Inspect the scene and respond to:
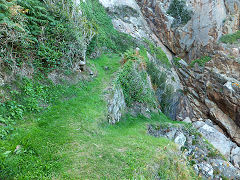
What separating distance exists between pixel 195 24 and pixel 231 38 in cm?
618

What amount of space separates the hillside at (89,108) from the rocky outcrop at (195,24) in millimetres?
5078

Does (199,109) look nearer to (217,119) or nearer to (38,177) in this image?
(217,119)

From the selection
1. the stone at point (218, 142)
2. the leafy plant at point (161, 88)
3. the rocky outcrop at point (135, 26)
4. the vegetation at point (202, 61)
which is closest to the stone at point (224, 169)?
the stone at point (218, 142)

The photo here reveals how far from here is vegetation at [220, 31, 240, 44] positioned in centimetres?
2188

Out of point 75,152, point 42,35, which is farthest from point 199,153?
point 42,35

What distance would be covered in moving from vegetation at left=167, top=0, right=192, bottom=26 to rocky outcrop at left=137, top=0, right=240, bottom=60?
43 cm

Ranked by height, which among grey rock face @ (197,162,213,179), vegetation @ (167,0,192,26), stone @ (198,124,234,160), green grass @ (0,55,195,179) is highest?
vegetation @ (167,0,192,26)

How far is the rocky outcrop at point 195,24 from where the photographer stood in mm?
23609

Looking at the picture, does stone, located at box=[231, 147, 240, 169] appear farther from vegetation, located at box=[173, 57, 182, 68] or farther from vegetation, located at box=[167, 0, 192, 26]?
vegetation, located at box=[167, 0, 192, 26]

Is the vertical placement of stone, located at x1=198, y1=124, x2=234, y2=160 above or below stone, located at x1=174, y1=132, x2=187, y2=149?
below

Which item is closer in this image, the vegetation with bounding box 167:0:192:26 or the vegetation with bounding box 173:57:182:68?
the vegetation with bounding box 173:57:182:68

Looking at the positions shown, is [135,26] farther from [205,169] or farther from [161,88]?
[205,169]

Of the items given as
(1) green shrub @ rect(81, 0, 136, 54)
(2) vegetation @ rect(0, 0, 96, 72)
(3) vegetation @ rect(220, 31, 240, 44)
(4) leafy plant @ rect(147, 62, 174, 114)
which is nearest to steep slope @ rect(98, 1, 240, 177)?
(3) vegetation @ rect(220, 31, 240, 44)

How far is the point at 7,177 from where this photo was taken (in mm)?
3035
